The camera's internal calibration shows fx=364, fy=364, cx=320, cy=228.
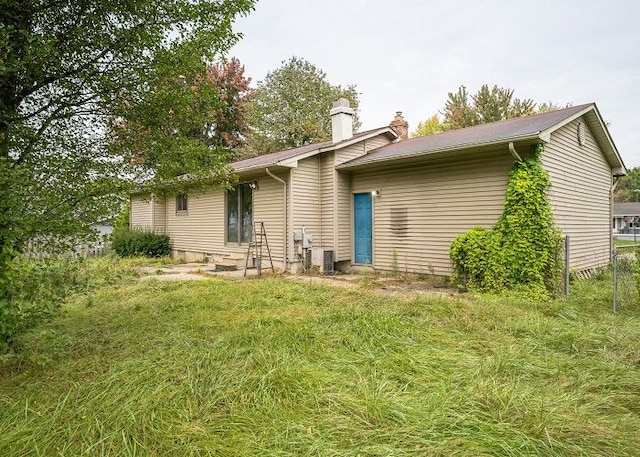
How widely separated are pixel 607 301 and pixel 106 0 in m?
7.49

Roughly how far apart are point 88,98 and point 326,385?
3.15 m

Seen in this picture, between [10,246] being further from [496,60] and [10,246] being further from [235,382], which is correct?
[496,60]

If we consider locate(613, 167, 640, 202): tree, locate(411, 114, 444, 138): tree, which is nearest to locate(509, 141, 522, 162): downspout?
locate(411, 114, 444, 138): tree

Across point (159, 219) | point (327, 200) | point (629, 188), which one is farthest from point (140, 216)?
point (629, 188)

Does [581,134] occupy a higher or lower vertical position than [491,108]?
lower

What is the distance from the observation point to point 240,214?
35.8 feet

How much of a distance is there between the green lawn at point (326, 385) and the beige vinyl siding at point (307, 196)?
4.91m

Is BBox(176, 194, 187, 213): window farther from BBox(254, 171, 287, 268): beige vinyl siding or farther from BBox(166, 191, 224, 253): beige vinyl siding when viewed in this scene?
BBox(254, 171, 287, 268): beige vinyl siding

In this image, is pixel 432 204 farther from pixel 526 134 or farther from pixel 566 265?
pixel 566 265

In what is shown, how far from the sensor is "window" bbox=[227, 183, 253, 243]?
10.6 meters

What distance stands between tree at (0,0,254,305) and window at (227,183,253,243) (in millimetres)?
6674

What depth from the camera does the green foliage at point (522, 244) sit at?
618 centimetres

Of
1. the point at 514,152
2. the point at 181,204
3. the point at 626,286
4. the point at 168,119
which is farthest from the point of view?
the point at 181,204

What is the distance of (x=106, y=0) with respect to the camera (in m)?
2.96
